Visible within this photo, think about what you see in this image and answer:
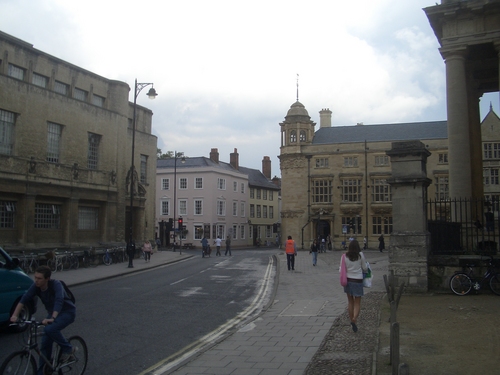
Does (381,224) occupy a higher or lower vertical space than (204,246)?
higher

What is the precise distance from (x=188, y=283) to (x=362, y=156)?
43454mm

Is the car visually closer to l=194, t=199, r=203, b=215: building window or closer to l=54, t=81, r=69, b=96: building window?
l=54, t=81, r=69, b=96: building window

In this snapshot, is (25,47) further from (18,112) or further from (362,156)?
(362,156)

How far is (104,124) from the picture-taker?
34.8m

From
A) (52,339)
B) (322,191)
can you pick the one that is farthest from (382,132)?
(52,339)

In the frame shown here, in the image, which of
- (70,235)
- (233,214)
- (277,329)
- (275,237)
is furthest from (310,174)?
(277,329)

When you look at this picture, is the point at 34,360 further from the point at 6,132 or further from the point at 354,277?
the point at 6,132

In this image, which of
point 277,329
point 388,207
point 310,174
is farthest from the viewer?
point 310,174

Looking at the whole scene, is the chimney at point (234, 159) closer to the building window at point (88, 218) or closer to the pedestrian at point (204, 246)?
the pedestrian at point (204, 246)

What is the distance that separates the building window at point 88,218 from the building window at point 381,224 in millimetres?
34759

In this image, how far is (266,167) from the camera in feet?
298

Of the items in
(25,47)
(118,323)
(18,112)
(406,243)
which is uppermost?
(25,47)

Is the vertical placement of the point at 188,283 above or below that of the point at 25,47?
below

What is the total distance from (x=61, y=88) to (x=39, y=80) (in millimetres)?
1922
